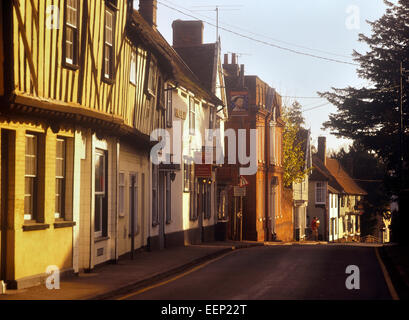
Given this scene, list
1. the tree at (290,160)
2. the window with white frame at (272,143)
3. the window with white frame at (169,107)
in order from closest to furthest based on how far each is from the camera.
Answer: the window with white frame at (169,107), the window with white frame at (272,143), the tree at (290,160)

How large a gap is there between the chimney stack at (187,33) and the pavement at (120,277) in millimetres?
21151

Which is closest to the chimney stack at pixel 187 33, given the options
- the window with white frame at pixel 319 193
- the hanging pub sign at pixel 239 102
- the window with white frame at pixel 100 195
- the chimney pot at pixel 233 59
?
the hanging pub sign at pixel 239 102

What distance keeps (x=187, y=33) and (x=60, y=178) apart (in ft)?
95.0

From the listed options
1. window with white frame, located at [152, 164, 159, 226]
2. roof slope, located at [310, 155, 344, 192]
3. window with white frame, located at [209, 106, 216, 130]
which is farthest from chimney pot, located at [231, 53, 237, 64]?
window with white frame, located at [152, 164, 159, 226]

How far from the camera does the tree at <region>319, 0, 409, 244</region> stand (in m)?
37.5

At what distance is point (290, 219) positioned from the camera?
210 feet

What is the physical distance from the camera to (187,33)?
4516cm

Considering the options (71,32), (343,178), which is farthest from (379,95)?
(343,178)

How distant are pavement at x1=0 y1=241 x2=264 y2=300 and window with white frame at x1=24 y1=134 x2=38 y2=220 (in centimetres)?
164

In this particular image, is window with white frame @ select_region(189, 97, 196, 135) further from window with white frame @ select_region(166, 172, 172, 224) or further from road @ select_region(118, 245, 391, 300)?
road @ select_region(118, 245, 391, 300)

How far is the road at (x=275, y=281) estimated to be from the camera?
14492 mm

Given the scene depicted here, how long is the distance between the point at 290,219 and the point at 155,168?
3780cm

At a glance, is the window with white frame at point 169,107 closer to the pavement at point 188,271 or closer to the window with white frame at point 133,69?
the pavement at point 188,271

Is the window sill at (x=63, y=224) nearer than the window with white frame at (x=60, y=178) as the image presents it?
Yes
